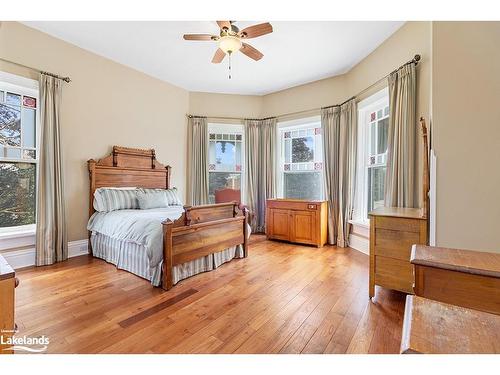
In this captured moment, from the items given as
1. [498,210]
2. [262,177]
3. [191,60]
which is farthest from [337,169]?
[191,60]

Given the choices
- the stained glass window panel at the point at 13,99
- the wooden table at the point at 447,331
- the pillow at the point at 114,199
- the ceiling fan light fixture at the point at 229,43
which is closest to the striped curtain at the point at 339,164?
the ceiling fan light fixture at the point at 229,43

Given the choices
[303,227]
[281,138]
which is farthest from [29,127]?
[303,227]

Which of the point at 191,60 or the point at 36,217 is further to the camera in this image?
the point at 191,60

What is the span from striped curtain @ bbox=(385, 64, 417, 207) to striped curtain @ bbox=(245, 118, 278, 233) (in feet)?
7.89

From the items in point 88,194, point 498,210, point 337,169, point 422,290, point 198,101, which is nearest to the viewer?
point 422,290

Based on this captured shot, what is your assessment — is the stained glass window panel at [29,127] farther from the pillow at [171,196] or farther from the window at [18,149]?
the pillow at [171,196]

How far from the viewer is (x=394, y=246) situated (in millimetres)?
2186

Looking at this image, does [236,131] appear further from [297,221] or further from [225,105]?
[297,221]

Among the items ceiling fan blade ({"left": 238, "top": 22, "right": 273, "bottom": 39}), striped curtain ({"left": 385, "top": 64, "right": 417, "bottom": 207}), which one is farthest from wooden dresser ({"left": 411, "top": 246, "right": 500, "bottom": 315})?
ceiling fan blade ({"left": 238, "top": 22, "right": 273, "bottom": 39})

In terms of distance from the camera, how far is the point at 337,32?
2.99 m

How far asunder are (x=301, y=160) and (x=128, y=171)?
3223 mm
